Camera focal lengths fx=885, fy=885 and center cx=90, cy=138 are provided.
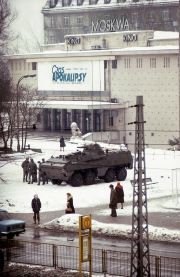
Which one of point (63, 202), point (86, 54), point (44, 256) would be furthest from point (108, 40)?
point (44, 256)

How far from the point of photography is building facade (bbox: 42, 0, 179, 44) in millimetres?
95812

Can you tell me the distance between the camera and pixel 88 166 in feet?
117

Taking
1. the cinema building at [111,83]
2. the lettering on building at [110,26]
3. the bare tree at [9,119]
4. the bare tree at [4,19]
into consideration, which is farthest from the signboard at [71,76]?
the bare tree at [4,19]

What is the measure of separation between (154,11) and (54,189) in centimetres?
6651

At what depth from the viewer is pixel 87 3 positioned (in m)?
100

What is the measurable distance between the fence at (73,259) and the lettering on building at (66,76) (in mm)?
46015

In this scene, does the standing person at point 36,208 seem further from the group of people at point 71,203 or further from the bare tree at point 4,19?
the bare tree at point 4,19

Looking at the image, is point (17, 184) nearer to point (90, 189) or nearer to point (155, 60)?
point (90, 189)

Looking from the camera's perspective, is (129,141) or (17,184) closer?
(17,184)

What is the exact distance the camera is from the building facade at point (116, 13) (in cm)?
9581

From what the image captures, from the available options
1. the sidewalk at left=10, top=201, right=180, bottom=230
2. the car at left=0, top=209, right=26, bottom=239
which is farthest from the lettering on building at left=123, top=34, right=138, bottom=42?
the car at left=0, top=209, right=26, bottom=239

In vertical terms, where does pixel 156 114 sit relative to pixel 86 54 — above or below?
below

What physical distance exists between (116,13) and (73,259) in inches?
3037

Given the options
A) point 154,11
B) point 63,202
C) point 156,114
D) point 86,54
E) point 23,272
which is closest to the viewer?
point 23,272
